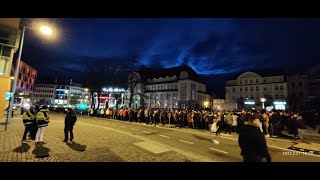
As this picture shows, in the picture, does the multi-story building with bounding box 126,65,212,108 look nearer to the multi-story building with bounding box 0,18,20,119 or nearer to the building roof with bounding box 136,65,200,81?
the building roof with bounding box 136,65,200,81

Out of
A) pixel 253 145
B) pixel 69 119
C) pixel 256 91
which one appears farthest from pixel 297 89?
pixel 69 119

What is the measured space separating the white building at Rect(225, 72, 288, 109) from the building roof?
13.8 m

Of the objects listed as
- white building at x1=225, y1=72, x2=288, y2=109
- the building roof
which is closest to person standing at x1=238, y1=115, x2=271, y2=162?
the building roof

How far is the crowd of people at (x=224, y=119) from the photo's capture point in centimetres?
1339

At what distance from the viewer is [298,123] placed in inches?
499

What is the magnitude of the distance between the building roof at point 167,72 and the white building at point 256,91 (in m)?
13.8

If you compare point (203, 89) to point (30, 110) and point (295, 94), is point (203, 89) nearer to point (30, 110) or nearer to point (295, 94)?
point (295, 94)

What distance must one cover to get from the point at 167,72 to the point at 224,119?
56655mm

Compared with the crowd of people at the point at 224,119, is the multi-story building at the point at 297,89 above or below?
above

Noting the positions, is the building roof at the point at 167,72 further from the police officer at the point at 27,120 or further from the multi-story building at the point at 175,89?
the police officer at the point at 27,120

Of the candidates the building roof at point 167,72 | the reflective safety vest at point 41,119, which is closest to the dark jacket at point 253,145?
the reflective safety vest at point 41,119

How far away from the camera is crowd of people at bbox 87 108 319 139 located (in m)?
13.4

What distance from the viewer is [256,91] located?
2355 inches

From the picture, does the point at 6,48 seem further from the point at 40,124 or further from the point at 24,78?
the point at 24,78
